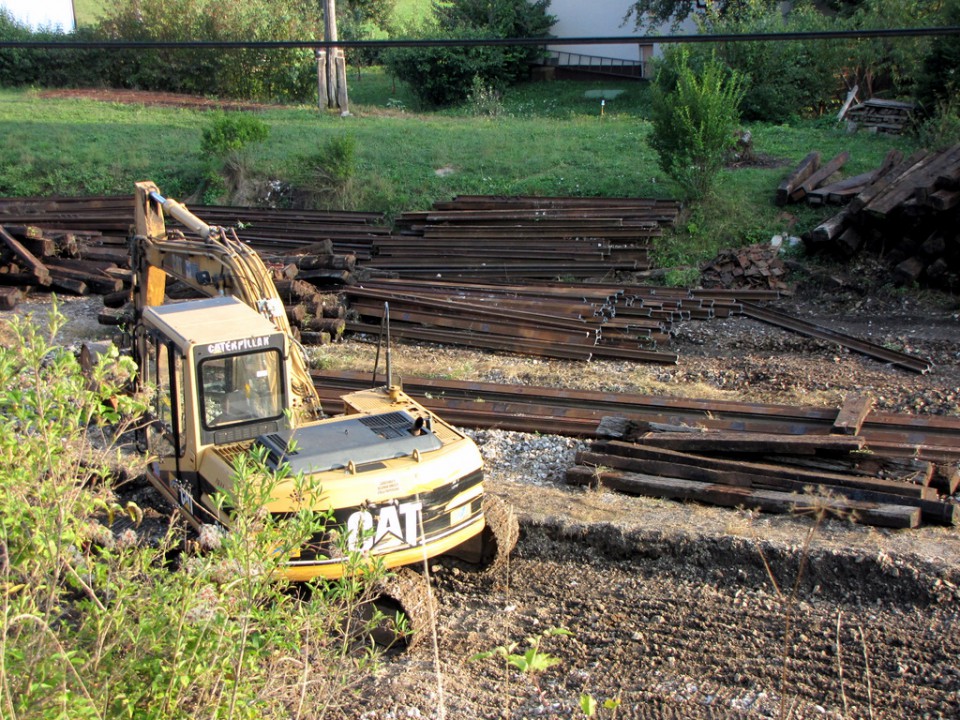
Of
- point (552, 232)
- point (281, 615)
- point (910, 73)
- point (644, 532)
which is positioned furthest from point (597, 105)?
point (281, 615)

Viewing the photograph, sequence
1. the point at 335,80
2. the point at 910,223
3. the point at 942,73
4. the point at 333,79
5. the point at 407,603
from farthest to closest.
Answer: the point at 335,80 → the point at 333,79 → the point at 942,73 → the point at 910,223 → the point at 407,603

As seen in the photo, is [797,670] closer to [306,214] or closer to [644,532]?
[644,532]

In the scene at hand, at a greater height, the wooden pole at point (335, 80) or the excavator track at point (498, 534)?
the wooden pole at point (335, 80)

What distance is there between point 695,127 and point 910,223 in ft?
15.8

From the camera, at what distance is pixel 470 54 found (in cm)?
3531

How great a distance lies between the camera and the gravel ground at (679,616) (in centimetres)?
591

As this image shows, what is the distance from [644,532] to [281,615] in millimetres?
4444

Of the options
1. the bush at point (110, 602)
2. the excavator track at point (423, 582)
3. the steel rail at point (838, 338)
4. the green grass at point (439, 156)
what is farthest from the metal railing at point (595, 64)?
the bush at point (110, 602)

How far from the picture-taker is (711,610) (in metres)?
7.01

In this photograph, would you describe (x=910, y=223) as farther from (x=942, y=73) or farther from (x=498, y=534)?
(x=498, y=534)

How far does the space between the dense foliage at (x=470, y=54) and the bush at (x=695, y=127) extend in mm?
14882

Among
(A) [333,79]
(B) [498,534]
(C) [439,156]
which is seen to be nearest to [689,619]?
(B) [498,534]

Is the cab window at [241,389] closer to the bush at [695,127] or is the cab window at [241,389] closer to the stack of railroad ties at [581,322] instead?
the stack of railroad ties at [581,322]

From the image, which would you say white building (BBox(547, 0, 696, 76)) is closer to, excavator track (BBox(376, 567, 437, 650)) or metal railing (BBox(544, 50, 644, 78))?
metal railing (BBox(544, 50, 644, 78))
